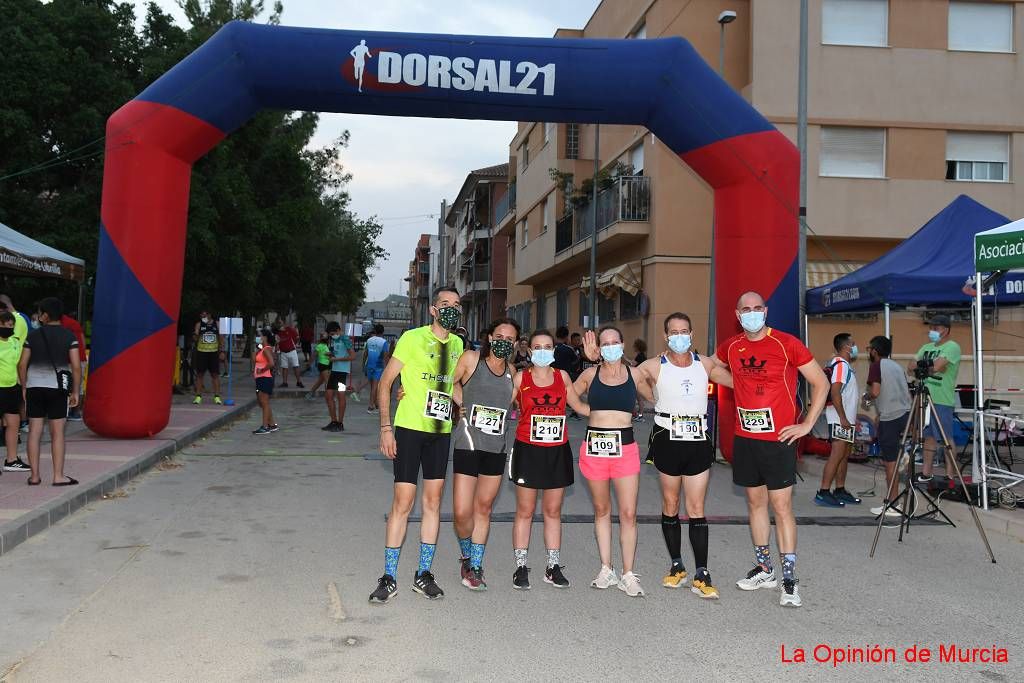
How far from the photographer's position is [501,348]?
5859 mm

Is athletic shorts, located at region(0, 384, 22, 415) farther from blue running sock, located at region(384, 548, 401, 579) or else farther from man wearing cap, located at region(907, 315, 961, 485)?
man wearing cap, located at region(907, 315, 961, 485)

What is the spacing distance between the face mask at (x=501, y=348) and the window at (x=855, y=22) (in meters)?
20.6

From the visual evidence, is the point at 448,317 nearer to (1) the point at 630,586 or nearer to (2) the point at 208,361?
(1) the point at 630,586

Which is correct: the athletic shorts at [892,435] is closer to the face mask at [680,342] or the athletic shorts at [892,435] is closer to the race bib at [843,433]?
the race bib at [843,433]

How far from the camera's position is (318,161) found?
40.6 metres

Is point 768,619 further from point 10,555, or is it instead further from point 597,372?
point 10,555

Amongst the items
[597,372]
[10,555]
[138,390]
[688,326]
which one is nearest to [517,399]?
[597,372]

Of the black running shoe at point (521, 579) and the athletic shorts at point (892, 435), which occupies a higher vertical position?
the athletic shorts at point (892, 435)

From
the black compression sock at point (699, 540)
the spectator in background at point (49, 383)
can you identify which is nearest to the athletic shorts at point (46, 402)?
the spectator in background at point (49, 383)

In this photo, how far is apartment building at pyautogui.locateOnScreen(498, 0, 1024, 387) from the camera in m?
23.4

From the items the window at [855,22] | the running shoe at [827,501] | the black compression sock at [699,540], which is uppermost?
the window at [855,22]

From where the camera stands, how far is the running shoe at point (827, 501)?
9.38 m

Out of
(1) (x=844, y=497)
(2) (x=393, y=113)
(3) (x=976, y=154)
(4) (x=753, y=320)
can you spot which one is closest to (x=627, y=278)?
(3) (x=976, y=154)

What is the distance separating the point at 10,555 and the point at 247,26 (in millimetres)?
7305
